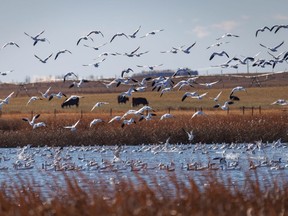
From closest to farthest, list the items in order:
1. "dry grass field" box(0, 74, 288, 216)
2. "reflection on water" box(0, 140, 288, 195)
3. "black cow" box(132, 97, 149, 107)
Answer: "dry grass field" box(0, 74, 288, 216) → "reflection on water" box(0, 140, 288, 195) → "black cow" box(132, 97, 149, 107)

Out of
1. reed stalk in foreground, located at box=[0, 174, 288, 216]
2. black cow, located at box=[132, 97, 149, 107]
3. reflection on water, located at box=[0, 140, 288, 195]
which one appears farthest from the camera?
black cow, located at box=[132, 97, 149, 107]

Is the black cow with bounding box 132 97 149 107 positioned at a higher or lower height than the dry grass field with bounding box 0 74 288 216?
lower

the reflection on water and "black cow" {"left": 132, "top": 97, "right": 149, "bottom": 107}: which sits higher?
the reflection on water

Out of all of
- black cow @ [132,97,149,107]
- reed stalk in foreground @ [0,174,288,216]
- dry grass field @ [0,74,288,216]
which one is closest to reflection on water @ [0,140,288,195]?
dry grass field @ [0,74,288,216]

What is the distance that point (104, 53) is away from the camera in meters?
37.3

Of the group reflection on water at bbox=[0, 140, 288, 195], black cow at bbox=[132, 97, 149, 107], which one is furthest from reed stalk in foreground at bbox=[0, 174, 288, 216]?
black cow at bbox=[132, 97, 149, 107]

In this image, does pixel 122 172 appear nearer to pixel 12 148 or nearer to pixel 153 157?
pixel 153 157

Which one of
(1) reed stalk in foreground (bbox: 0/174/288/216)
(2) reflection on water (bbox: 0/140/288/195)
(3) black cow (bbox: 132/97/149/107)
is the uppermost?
(1) reed stalk in foreground (bbox: 0/174/288/216)

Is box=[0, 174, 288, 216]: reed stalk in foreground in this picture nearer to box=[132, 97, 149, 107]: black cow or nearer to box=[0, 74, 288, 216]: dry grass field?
box=[0, 74, 288, 216]: dry grass field

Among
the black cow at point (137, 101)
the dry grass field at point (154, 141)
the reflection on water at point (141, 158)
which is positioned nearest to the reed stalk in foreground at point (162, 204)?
the dry grass field at point (154, 141)

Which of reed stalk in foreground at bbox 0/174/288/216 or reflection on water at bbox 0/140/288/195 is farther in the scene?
reflection on water at bbox 0/140/288/195

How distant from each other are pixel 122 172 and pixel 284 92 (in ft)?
219

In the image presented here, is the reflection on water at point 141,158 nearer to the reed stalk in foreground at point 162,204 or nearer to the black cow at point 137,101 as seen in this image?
the reed stalk in foreground at point 162,204

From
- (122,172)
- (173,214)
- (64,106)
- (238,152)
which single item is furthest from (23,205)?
(64,106)
